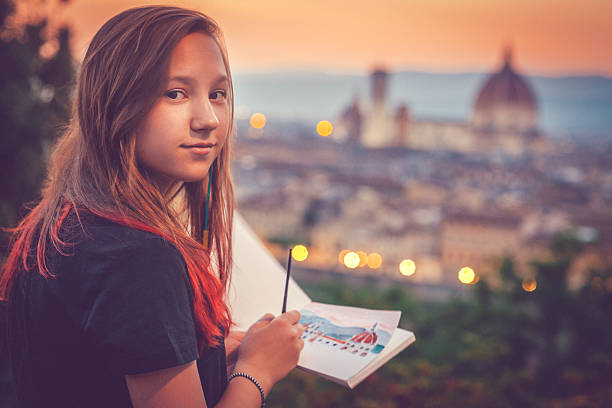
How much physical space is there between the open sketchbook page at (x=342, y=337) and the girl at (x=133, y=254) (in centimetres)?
7

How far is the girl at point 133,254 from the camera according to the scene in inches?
16.1

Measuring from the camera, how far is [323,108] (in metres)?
8.89

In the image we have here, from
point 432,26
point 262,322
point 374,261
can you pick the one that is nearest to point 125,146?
point 262,322

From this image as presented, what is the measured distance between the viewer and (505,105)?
70.9 feet

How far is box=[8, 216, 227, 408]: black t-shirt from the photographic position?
0.40 metres

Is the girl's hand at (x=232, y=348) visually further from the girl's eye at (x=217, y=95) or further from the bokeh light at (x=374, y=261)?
the bokeh light at (x=374, y=261)

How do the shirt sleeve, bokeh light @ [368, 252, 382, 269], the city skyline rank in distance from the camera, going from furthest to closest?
bokeh light @ [368, 252, 382, 269]
the city skyline
the shirt sleeve

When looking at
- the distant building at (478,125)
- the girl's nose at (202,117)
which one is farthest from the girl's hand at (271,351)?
the distant building at (478,125)

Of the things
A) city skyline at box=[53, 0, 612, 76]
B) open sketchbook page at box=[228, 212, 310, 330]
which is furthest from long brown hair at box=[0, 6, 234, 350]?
city skyline at box=[53, 0, 612, 76]

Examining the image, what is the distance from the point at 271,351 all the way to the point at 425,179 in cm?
1439

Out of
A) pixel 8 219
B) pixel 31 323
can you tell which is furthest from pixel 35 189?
pixel 31 323

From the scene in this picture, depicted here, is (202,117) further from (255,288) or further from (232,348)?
(255,288)

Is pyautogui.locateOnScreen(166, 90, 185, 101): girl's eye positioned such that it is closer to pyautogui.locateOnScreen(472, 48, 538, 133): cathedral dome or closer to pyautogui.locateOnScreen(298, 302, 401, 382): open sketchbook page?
pyautogui.locateOnScreen(298, 302, 401, 382): open sketchbook page

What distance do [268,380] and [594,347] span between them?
2938mm
